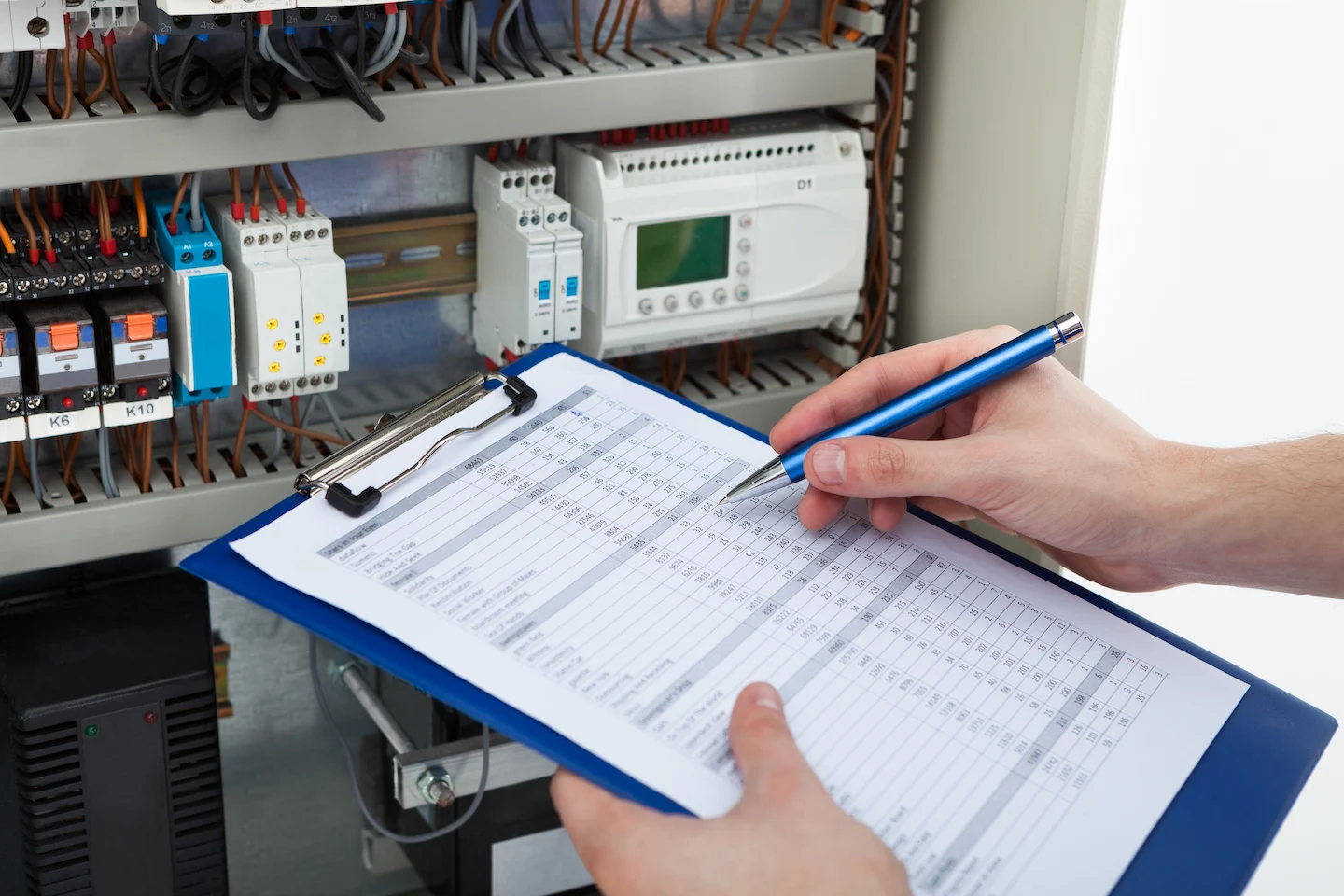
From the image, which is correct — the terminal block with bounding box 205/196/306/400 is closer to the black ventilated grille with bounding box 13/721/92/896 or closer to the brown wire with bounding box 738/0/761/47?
the black ventilated grille with bounding box 13/721/92/896

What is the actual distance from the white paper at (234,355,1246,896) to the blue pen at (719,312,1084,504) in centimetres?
2

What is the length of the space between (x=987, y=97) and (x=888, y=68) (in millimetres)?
125

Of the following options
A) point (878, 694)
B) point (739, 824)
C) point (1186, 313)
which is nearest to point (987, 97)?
point (1186, 313)

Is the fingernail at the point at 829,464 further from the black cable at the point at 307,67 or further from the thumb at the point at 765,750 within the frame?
the black cable at the point at 307,67

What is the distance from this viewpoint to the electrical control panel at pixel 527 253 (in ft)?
3.88

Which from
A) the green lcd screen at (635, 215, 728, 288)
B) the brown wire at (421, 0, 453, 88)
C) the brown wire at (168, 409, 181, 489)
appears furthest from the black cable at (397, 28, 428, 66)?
the brown wire at (168, 409, 181, 489)

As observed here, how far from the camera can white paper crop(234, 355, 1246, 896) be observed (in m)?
0.67

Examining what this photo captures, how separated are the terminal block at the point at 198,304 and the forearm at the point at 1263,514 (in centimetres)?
72

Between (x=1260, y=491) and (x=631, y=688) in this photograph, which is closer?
(x=631, y=688)

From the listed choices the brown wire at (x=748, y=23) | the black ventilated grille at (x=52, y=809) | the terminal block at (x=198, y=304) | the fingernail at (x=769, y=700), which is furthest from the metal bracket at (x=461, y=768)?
the brown wire at (x=748, y=23)

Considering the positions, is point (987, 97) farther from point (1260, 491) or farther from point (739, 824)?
point (739, 824)

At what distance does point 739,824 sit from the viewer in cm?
62

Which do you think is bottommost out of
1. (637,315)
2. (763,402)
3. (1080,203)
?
(763,402)

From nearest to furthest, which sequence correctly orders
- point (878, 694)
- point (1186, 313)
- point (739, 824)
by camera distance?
point (739, 824)
point (878, 694)
point (1186, 313)
